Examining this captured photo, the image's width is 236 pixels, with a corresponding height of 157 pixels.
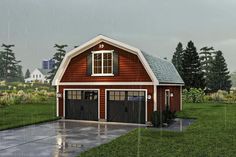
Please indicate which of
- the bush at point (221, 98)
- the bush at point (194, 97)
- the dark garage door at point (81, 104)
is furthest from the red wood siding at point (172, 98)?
the bush at point (221, 98)

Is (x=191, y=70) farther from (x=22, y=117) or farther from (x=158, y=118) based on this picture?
(x=22, y=117)

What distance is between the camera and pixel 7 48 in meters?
63.0

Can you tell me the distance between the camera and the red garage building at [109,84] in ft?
53.1

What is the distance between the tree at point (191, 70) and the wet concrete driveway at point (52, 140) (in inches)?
1121

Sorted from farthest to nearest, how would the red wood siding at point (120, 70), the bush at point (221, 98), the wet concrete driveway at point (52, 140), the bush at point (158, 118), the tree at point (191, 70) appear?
1. the tree at point (191, 70)
2. the bush at point (221, 98)
3. the red wood siding at point (120, 70)
4. the bush at point (158, 118)
5. the wet concrete driveway at point (52, 140)

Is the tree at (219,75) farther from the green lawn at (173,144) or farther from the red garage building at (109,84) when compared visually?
the green lawn at (173,144)


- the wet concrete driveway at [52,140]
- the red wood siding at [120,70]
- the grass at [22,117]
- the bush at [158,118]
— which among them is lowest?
the wet concrete driveway at [52,140]

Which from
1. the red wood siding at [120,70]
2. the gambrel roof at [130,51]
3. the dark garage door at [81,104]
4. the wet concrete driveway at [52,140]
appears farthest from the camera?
the dark garage door at [81,104]

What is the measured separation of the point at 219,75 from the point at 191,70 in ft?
51.9

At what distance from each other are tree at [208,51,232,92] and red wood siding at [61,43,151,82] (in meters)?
42.4

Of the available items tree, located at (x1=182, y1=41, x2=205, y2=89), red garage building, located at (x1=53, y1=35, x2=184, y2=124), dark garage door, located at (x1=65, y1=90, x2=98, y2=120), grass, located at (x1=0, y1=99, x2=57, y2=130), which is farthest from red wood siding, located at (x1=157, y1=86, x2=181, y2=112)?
tree, located at (x1=182, y1=41, x2=205, y2=89)

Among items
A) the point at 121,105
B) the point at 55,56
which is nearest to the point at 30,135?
the point at 121,105

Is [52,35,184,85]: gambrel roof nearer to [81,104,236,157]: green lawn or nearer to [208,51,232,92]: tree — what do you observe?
[81,104,236,157]: green lawn

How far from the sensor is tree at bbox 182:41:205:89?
133 feet
